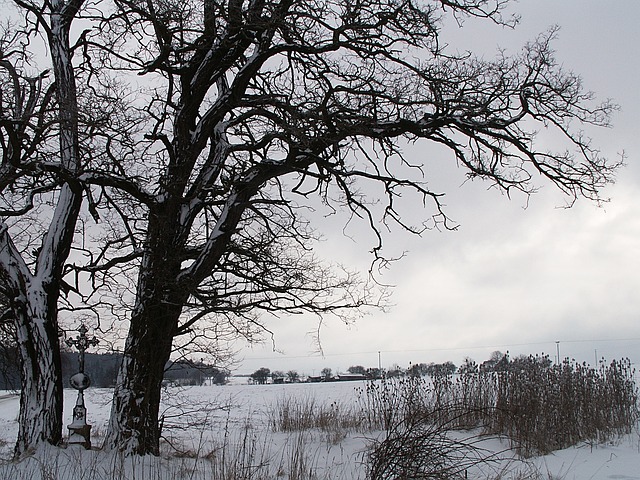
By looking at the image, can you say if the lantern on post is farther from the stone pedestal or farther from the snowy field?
the snowy field

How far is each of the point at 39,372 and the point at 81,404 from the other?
666 millimetres

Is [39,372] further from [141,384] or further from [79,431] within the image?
[141,384]

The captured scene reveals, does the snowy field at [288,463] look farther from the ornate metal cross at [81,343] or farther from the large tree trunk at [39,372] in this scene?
the ornate metal cross at [81,343]

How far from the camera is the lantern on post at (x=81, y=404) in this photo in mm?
7141

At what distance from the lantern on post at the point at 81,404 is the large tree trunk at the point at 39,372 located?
20 centimetres

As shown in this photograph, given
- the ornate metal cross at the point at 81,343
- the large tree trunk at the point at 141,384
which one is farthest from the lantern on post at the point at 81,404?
the large tree trunk at the point at 141,384

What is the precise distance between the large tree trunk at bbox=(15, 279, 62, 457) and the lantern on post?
0.20 metres

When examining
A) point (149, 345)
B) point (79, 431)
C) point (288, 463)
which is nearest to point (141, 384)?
point (149, 345)

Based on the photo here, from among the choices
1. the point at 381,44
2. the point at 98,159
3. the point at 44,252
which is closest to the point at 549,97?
the point at 381,44

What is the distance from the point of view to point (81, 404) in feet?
24.7

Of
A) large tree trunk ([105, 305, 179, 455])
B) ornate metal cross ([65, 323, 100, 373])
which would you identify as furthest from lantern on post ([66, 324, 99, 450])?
large tree trunk ([105, 305, 179, 455])

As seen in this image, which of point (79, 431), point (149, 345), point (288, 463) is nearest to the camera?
point (288, 463)

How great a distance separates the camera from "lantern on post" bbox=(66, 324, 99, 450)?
7.14 metres

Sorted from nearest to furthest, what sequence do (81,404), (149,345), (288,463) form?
(288,463)
(149,345)
(81,404)
